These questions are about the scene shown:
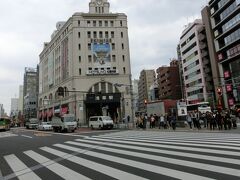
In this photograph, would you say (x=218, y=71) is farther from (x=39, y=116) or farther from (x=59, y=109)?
(x=39, y=116)

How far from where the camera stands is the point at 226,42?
4959cm

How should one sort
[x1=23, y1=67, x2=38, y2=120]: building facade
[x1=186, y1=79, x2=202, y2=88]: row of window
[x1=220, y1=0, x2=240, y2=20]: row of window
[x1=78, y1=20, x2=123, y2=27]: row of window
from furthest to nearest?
1. [x1=23, y1=67, x2=38, y2=120]: building facade
2. [x1=186, y1=79, x2=202, y2=88]: row of window
3. [x1=78, y1=20, x2=123, y2=27]: row of window
4. [x1=220, y1=0, x2=240, y2=20]: row of window

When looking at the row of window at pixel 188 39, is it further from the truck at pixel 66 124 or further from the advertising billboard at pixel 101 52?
the truck at pixel 66 124

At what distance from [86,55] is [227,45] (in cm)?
2884

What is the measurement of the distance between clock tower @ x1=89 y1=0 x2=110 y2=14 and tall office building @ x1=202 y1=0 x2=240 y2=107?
22.5 metres

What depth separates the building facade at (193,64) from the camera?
64.4 m

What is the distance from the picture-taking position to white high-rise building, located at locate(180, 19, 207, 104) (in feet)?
212

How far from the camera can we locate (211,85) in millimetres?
62531

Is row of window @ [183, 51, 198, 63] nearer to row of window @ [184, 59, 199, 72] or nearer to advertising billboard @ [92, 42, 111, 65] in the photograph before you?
row of window @ [184, 59, 199, 72]

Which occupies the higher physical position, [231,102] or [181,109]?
[231,102]

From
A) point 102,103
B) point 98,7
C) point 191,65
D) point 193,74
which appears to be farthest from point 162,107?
point 191,65

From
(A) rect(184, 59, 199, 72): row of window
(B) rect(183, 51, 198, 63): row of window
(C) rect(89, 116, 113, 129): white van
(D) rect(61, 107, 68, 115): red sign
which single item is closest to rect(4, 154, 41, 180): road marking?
(C) rect(89, 116, 113, 129): white van

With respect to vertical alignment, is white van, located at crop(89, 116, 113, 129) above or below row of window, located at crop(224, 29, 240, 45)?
below

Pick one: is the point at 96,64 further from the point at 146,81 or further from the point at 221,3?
the point at 146,81
